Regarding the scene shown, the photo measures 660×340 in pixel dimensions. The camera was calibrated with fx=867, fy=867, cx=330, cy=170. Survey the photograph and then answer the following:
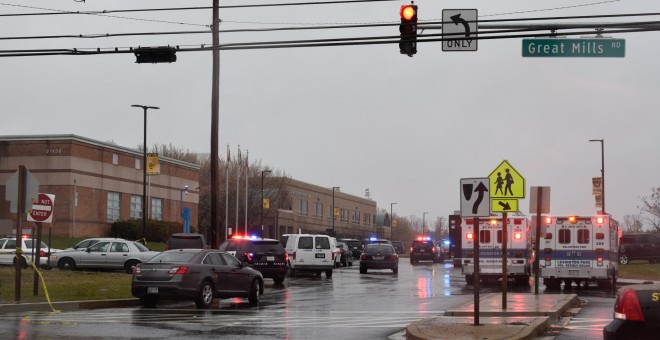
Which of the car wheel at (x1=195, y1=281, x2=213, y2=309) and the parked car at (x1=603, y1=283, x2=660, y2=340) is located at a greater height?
the parked car at (x1=603, y1=283, x2=660, y2=340)

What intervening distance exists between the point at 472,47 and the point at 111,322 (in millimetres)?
9170

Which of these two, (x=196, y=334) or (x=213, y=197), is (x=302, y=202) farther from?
(x=196, y=334)

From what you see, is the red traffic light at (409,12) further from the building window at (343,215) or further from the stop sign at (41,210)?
the building window at (343,215)

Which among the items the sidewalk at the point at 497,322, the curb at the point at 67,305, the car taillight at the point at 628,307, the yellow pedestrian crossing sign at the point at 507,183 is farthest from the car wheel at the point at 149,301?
the car taillight at the point at 628,307

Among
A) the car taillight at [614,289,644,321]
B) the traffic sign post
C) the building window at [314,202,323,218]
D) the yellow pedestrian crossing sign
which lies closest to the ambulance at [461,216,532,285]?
the yellow pedestrian crossing sign

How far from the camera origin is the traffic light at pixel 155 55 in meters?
A: 20.0

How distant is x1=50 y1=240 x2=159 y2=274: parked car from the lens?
36875 millimetres

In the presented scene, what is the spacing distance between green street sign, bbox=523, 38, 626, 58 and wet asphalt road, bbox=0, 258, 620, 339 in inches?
248

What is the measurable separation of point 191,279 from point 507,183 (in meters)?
8.08

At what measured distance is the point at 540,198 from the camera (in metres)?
22.0

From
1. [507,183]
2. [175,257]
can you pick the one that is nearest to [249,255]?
[175,257]

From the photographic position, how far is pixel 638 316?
8766 mm

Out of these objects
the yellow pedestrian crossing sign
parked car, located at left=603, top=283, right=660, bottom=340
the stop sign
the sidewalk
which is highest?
the yellow pedestrian crossing sign

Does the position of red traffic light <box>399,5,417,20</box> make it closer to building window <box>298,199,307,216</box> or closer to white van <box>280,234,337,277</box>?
white van <box>280,234,337,277</box>
